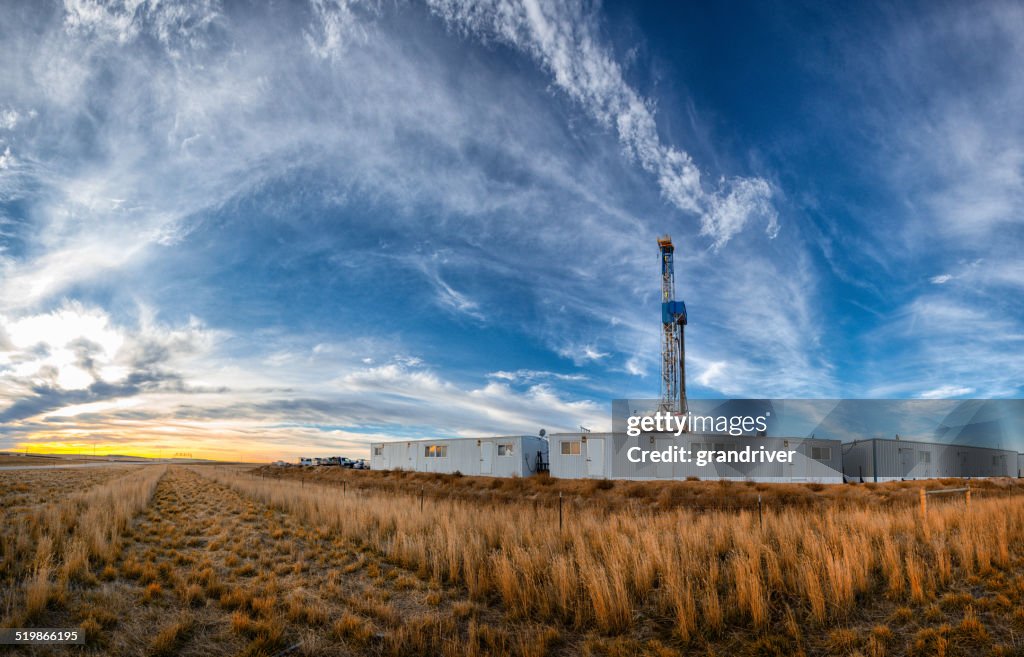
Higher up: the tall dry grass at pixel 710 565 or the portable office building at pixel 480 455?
the tall dry grass at pixel 710 565

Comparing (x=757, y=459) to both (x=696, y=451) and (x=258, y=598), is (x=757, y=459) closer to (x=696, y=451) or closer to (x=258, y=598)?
(x=696, y=451)

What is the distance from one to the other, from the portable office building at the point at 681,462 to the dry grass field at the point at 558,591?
780 inches

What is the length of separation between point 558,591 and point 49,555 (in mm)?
8963

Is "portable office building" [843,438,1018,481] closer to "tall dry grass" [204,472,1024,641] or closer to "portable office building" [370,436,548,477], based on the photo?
"portable office building" [370,436,548,477]

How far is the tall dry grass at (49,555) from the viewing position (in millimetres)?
7219

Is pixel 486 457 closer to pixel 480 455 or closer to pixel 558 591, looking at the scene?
pixel 480 455

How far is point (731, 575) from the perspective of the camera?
748 cm

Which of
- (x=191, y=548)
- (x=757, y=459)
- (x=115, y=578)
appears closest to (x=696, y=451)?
(x=757, y=459)

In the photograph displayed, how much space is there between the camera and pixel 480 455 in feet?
121

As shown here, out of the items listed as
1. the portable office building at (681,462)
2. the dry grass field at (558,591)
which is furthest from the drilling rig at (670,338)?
the dry grass field at (558,591)

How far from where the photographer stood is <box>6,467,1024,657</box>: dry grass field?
6.14 m

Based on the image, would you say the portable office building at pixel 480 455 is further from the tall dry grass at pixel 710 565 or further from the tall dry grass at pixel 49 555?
the tall dry grass at pixel 710 565

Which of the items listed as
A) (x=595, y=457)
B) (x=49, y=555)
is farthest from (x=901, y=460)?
(x=49, y=555)

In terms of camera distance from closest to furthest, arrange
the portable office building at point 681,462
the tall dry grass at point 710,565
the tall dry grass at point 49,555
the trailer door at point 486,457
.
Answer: the tall dry grass at point 710,565 < the tall dry grass at point 49,555 < the portable office building at point 681,462 < the trailer door at point 486,457
